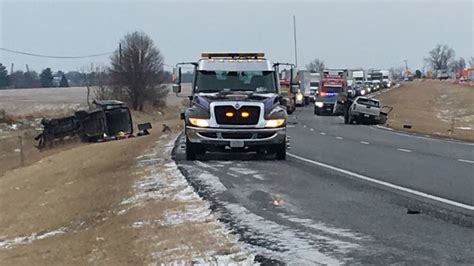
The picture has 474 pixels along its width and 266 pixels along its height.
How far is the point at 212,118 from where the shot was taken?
1736 centimetres

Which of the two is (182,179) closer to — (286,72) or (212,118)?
(212,118)

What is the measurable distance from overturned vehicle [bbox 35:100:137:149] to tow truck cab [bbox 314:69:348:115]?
2517cm

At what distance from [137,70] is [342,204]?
78.7 meters

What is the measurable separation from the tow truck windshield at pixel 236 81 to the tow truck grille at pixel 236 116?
1185 mm

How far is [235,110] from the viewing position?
1728 centimetres

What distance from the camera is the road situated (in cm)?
805

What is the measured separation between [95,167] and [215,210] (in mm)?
11677

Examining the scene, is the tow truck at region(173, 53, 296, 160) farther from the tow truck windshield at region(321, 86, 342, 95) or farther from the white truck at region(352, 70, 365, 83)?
the white truck at region(352, 70, 365, 83)

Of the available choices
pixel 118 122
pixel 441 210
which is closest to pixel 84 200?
pixel 441 210

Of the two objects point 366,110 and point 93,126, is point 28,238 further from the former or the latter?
point 366,110

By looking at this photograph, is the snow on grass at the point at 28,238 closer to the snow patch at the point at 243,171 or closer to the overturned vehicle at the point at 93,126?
the snow patch at the point at 243,171

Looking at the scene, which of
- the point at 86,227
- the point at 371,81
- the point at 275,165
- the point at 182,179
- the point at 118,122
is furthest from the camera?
the point at 371,81

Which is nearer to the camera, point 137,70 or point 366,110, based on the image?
point 366,110

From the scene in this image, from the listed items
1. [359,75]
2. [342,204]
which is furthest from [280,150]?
[359,75]
